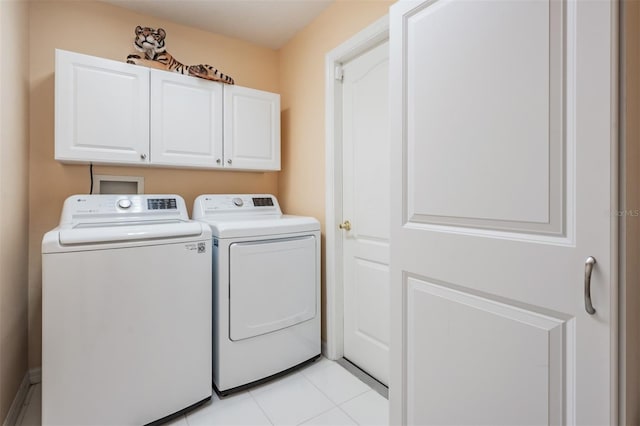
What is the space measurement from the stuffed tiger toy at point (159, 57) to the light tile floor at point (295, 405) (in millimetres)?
2092

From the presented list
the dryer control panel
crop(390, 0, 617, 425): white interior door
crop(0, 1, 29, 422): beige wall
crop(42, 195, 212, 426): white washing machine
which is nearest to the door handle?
crop(390, 0, 617, 425): white interior door

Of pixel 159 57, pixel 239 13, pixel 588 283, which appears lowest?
pixel 588 283

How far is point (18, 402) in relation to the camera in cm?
168

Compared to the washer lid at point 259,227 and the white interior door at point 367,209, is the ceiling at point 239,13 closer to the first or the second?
the white interior door at point 367,209

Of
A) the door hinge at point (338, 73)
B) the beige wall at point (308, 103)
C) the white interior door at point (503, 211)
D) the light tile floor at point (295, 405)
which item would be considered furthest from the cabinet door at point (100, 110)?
the white interior door at point (503, 211)

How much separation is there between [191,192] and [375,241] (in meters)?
1.49

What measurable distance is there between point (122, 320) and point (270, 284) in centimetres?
79

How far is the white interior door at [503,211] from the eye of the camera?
74 centimetres

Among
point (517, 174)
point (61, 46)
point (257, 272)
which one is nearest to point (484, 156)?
point (517, 174)

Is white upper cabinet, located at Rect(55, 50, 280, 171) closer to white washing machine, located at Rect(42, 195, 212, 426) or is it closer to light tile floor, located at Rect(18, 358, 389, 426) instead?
white washing machine, located at Rect(42, 195, 212, 426)

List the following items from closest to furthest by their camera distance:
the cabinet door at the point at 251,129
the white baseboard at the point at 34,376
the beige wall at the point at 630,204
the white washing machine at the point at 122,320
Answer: the beige wall at the point at 630,204
the white washing machine at the point at 122,320
the white baseboard at the point at 34,376
the cabinet door at the point at 251,129

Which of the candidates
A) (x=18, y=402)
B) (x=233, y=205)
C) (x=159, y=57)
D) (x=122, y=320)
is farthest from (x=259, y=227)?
(x=18, y=402)

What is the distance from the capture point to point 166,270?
1621 mm

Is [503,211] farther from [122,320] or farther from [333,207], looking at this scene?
[122,320]
